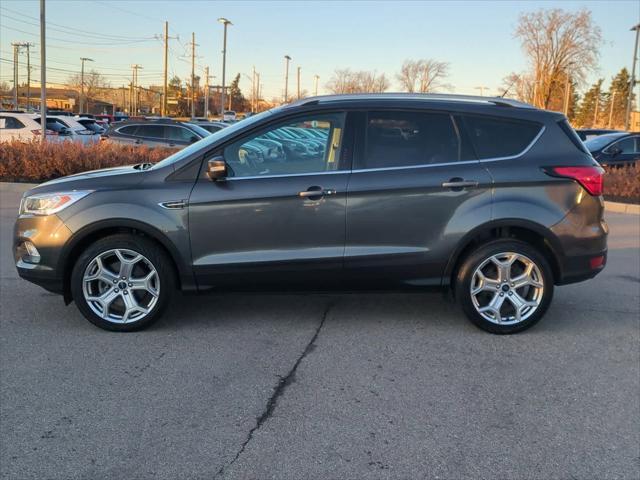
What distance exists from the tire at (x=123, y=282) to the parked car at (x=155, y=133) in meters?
14.4

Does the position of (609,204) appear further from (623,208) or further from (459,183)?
(459,183)

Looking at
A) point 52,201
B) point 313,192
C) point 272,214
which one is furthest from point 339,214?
point 52,201

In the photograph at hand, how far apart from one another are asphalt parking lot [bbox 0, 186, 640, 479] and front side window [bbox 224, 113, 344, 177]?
129 cm

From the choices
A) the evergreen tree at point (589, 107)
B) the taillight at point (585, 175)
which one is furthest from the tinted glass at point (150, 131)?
the evergreen tree at point (589, 107)

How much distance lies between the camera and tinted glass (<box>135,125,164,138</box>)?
62.8 feet

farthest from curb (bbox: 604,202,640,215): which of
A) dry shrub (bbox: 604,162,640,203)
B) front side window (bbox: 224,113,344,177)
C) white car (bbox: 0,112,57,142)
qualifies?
white car (bbox: 0,112,57,142)

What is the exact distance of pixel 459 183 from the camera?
185 inches

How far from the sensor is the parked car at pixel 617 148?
653 inches

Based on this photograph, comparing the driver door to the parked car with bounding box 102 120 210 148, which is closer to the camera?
the driver door

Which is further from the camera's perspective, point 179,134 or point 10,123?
point 10,123

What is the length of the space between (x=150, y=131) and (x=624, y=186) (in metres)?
13.6

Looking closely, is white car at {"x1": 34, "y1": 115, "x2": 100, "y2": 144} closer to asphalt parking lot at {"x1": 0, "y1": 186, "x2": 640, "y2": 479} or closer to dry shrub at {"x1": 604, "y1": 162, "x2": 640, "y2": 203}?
dry shrub at {"x1": 604, "y1": 162, "x2": 640, "y2": 203}

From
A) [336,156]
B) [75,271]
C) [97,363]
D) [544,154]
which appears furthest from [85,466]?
[544,154]

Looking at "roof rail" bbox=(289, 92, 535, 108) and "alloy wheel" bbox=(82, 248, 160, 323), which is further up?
"roof rail" bbox=(289, 92, 535, 108)
